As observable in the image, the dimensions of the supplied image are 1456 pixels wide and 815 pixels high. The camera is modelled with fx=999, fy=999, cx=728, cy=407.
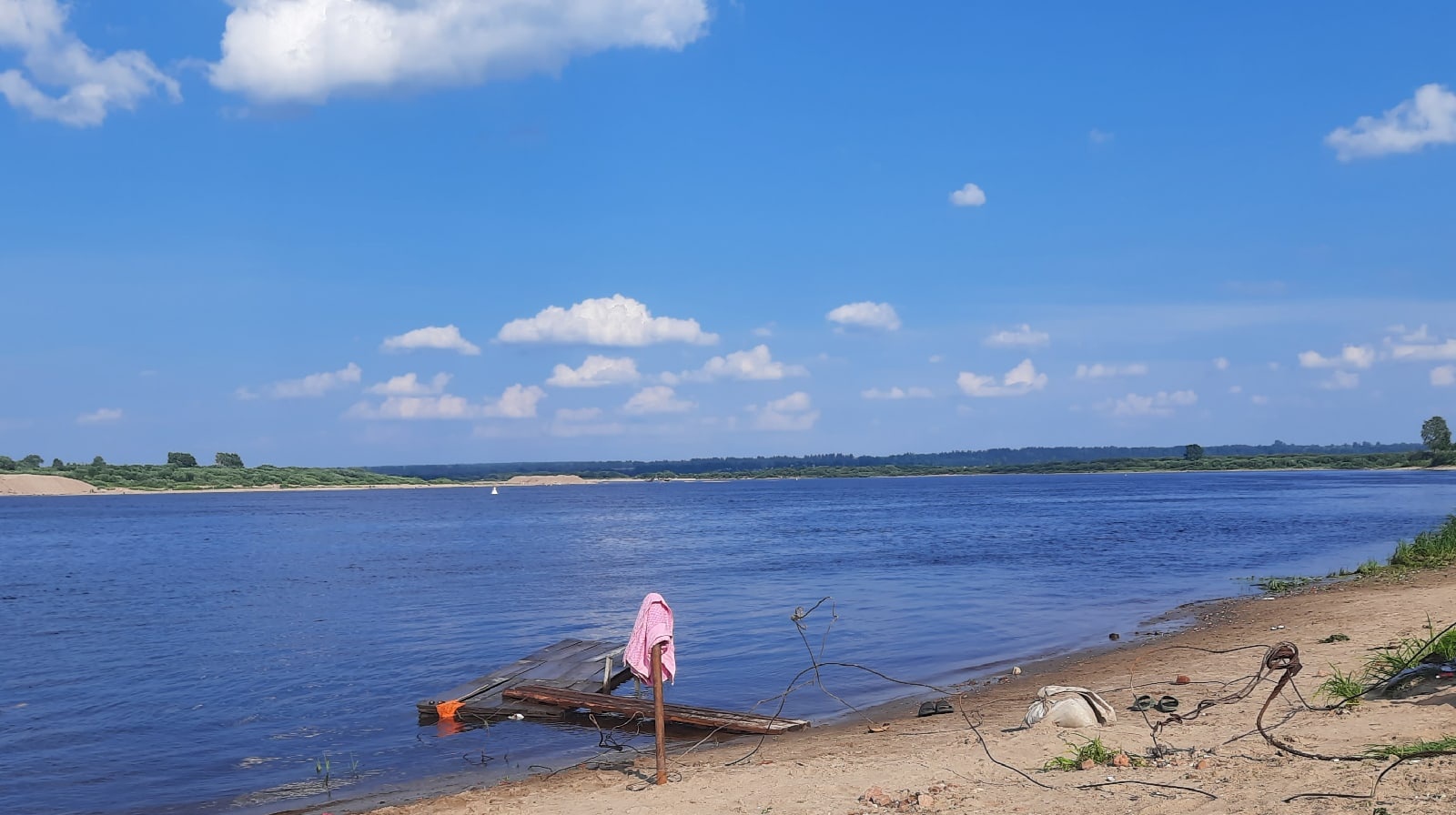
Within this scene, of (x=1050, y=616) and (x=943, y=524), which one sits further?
(x=943, y=524)

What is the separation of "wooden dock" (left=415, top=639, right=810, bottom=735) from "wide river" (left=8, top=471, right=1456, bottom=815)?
0.70 meters

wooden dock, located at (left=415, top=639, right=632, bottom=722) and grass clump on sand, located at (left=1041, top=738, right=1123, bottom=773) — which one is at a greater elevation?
grass clump on sand, located at (left=1041, top=738, right=1123, bottom=773)

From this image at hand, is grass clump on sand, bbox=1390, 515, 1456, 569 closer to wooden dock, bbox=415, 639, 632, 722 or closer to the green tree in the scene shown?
wooden dock, bbox=415, 639, 632, 722

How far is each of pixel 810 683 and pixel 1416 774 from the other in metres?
10.9

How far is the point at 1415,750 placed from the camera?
329 inches

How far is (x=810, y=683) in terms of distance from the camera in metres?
17.8

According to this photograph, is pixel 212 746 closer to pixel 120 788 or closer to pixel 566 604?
pixel 120 788

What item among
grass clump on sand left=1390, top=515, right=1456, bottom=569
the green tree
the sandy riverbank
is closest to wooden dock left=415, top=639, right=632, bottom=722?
the sandy riverbank

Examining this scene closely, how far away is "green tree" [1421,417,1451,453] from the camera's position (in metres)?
178

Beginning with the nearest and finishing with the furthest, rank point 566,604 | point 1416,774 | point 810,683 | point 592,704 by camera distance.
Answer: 1. point 1416,774
2. point 592,704
3. point 810,683
4. point 566,604

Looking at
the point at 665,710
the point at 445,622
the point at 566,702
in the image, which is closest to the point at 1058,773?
the point at 665,710

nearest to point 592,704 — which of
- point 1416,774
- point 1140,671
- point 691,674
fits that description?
point 691,674

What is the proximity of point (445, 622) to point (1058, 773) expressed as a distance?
66.5ft

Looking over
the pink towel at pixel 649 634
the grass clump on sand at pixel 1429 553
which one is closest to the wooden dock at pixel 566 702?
→ the pink towel at pixel 649 634
